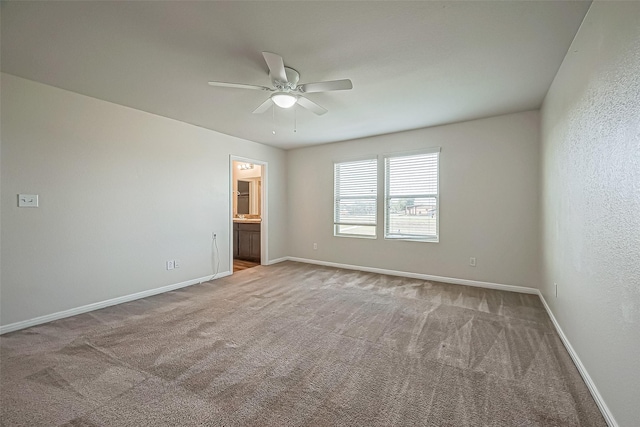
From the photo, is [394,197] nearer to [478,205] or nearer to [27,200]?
[478,205]

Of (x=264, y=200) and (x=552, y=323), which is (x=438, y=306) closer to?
(x=552, y=323)

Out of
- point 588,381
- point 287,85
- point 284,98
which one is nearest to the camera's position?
point 588,381

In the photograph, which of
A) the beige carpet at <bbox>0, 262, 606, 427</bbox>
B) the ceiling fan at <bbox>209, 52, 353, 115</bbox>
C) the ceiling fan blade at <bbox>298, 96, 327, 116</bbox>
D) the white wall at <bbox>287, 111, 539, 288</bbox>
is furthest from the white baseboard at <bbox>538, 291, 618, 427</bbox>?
the ceiling fan blade at <bbox>298, 96, 327, 116</bbox>

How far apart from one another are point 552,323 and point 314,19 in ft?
11.8

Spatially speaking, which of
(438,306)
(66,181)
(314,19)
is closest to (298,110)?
(314,19)

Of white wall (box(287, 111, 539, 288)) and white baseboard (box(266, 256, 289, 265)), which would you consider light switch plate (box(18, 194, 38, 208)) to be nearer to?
white baseboard (box(266, 256, 289, 265))

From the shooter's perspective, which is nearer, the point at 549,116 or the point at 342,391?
the point at 342,391

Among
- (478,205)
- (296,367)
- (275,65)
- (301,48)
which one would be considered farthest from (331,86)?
(478,205)

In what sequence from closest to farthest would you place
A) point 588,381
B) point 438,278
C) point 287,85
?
point 588,381 < point 287,85 < point 438,278

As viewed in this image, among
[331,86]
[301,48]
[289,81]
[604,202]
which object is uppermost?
[301,48]

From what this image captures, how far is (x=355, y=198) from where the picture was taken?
5.23 metres

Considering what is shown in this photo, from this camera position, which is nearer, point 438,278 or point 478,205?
point 478,205

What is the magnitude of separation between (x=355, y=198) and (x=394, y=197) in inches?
31.1

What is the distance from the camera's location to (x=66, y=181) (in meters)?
2.97
